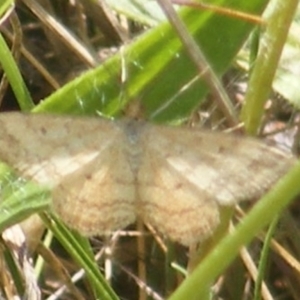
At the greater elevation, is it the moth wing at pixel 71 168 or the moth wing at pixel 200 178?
the moth wing at pixel 71 168

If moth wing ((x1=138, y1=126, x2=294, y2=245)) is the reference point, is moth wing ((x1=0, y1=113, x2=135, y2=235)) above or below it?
above

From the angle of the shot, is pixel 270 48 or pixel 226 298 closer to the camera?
pixel 270 48

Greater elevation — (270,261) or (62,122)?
(62,122)

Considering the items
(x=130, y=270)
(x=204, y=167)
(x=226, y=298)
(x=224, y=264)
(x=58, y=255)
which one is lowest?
(x=226, y=298)

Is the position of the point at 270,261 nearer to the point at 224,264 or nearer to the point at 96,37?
the point at 96,37

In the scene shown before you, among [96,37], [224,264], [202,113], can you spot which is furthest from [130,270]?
[224,264]
